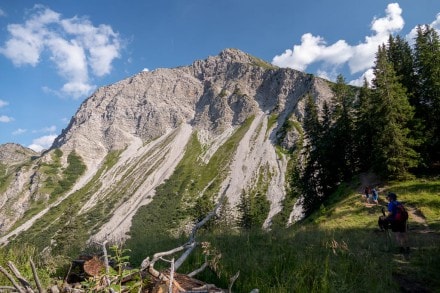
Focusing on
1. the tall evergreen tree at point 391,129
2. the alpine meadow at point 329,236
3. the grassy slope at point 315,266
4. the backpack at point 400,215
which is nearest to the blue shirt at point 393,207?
the backpack at point 400,215

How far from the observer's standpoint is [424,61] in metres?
47.8

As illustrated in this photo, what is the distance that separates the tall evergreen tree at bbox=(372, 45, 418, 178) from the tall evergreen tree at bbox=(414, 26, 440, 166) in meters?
3.27

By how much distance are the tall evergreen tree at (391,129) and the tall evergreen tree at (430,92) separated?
327 centimetres

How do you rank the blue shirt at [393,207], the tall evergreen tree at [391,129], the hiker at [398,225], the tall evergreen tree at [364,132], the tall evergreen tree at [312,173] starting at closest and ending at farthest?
the hiker at [398,225], the blue shirt at [393,207], the tall evergreen tree at [391,129], the tall evergreen tree at [364,132], the tall evergreen tree at [312,173]

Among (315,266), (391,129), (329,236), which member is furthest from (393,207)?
(391,129)

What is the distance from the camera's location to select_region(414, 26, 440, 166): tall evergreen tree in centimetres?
4481

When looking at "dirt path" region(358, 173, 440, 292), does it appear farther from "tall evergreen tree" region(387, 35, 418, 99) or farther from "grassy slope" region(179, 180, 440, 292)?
"tall evergreen tree" region(387, 35, 418, 99)

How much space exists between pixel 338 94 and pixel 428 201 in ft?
107

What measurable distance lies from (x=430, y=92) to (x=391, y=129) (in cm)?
1100

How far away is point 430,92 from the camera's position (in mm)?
47031

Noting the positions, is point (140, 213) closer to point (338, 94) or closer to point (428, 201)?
point (338, 94)

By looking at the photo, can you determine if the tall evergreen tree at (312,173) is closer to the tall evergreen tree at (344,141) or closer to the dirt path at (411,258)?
the tall evergreen tree at (344,141)

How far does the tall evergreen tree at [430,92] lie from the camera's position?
44.8 m

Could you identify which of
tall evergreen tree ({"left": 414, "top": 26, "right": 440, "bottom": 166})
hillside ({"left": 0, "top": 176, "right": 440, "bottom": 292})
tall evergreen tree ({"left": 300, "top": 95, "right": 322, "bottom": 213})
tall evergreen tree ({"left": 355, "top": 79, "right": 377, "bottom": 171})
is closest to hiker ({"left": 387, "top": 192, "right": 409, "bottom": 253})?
hillside ({"left": 0, "top": 176, "right": 440, "bottom": 292})
